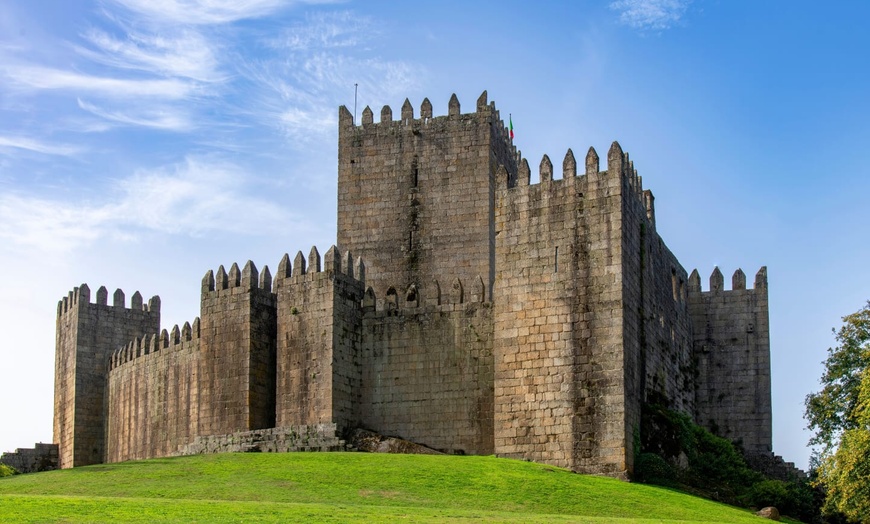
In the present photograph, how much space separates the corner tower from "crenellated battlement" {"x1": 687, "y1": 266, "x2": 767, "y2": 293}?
813 cm

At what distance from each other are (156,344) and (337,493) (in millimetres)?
21765

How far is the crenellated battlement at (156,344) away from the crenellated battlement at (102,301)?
2632 millimetres

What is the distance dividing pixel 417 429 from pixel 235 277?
867 centimetres

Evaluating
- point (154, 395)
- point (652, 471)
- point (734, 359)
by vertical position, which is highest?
point (734, 359)

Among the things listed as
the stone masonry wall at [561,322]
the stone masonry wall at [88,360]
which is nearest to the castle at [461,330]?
the stone masonry wall at [561,322]

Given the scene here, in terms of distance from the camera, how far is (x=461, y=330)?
4862 cm

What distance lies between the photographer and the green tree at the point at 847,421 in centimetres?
4303

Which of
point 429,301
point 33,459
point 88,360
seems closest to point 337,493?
point 429,301

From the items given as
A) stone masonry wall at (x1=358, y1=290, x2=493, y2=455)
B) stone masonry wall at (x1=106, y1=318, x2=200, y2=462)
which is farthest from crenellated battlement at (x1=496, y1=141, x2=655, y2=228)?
stone masonry wall at (x1=106, y1=318, x2=200, y2=462)

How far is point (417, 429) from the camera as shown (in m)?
48.4

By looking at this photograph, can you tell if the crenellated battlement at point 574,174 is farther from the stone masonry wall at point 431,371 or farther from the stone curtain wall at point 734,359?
the stone curtain wall at point 734,359

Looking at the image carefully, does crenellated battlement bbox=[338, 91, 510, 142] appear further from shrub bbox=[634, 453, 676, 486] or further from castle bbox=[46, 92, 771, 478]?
shrub bbox=[634, 453, 676, 486]

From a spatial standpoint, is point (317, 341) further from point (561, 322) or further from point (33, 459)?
point (33, 459)

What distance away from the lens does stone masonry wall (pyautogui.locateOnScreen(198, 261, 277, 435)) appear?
163 feet
